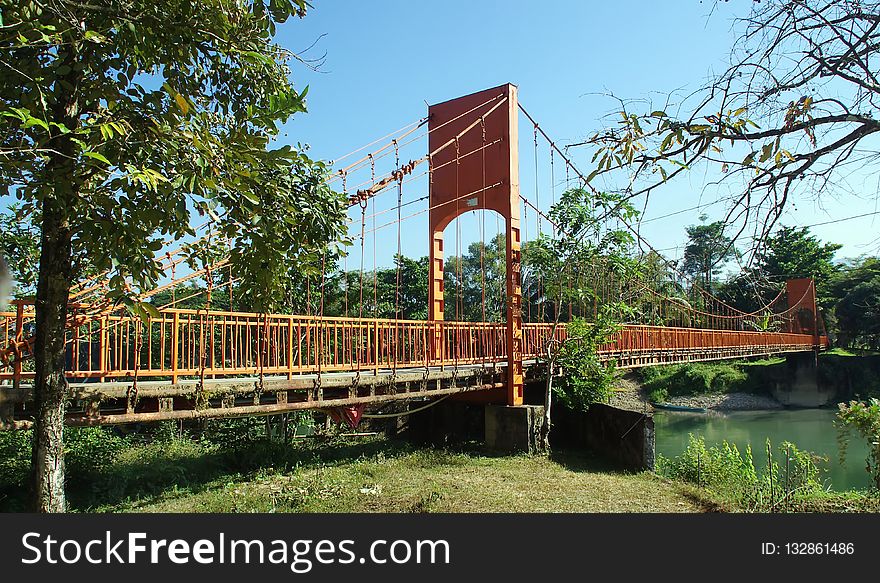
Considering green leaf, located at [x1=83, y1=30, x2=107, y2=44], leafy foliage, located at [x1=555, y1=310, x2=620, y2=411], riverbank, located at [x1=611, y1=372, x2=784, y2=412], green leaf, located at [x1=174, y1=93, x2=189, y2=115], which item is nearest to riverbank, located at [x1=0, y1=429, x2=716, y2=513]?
leafy foliage, located at [x1=555, y1=310, x2=620, y2=411]

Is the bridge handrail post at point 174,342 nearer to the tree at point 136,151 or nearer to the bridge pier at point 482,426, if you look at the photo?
the tree at point 136,151

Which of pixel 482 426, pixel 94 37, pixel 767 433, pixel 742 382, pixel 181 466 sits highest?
pixel 94 37

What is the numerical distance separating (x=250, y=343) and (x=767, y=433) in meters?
20.6

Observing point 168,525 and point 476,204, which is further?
point 476,204

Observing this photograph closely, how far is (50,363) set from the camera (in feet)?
13.6

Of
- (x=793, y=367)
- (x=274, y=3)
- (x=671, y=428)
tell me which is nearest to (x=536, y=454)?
(x=274, y=3)

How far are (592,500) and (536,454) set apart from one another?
9.53 ft

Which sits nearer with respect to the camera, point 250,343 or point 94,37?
point 94,37

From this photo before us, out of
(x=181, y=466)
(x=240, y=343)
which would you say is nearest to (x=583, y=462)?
(x=181, y=466)

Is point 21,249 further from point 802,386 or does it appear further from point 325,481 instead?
point 802,386

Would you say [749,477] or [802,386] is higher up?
[749,477]

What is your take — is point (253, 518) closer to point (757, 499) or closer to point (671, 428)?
point (757, 499)

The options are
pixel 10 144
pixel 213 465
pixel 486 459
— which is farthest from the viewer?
pixel 486 459

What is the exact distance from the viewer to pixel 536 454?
999 cm
